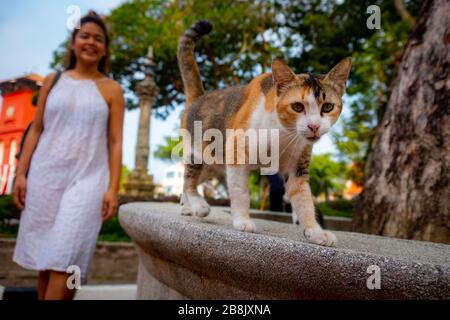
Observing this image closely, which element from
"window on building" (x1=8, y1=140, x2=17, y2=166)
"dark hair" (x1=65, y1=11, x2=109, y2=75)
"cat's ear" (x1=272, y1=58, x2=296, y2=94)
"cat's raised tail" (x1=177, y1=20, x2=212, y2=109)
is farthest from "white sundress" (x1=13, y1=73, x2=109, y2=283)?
"window on building" (x1=8, y1=140, x2=17, y2=166)

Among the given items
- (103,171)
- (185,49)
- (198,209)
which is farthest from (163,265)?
(185,49)

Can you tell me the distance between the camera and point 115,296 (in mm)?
4375

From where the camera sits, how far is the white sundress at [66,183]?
91.4 inches

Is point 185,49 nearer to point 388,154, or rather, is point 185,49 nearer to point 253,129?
point 253,129

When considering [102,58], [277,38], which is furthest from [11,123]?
[277,38]

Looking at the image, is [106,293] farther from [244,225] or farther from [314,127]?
[314,127]

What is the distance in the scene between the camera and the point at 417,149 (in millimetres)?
2869

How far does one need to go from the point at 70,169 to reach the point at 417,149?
2.62 m

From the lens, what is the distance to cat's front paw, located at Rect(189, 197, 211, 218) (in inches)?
90.0

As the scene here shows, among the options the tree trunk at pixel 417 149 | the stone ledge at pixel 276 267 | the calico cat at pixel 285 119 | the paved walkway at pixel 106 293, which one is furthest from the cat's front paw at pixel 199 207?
the paved walkway at pixel 106 293

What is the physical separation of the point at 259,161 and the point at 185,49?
124cm

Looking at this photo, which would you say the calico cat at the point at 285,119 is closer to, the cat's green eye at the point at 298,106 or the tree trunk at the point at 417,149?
the cat's green eye at the point at 298,106

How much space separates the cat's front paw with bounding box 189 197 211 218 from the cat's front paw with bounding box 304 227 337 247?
77 cm

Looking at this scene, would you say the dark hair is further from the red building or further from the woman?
the red building
